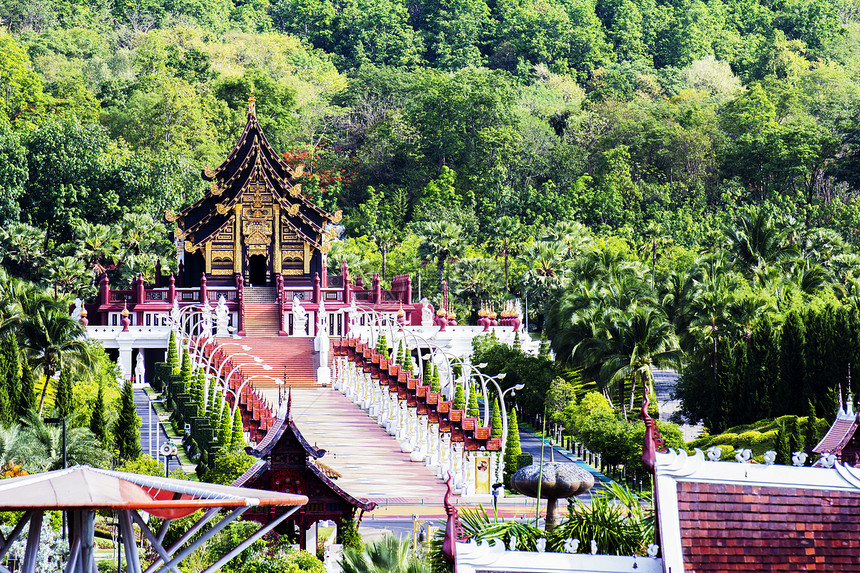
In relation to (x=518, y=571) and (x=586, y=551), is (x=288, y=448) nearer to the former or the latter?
(x=586, y=551)

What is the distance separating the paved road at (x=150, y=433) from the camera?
53.3 meters

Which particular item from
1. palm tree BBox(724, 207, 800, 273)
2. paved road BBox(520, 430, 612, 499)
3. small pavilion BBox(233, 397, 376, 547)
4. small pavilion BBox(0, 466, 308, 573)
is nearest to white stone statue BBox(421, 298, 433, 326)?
palm tree BBox(724, 207, 800, 273)

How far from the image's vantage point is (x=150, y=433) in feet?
173

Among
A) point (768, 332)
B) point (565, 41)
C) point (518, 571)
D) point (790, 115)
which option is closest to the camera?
point (518, 571)

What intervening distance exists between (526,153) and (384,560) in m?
93.1

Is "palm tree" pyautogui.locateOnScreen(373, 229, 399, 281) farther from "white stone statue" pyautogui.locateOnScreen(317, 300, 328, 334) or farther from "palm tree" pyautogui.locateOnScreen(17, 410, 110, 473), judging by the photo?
"palm tree" pyautogui.locateOnScreen(17, 410, 110, 473)

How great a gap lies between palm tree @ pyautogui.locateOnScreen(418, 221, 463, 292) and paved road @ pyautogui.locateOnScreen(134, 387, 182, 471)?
86.3ft

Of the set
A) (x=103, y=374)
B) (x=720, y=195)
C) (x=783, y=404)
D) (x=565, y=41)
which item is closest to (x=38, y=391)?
(x=103, y=374)

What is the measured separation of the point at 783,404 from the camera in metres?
58.8

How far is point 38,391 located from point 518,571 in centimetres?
3775

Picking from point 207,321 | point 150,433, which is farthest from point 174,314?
point 150,433

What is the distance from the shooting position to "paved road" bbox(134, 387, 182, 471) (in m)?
53.3

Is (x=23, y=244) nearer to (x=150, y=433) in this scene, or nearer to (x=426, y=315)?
(x=426, y=315)

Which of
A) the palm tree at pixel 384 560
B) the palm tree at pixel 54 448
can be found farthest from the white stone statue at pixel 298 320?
the palm tree at pixel 384 560
